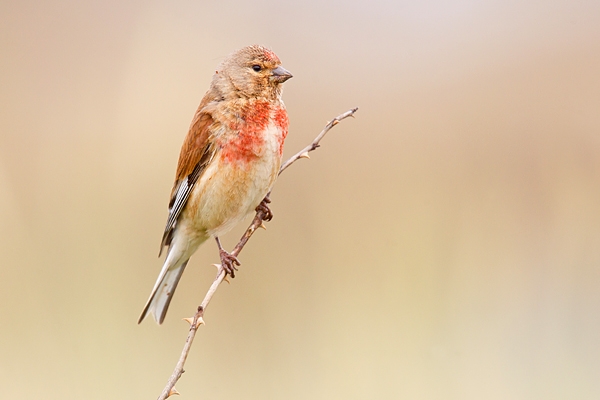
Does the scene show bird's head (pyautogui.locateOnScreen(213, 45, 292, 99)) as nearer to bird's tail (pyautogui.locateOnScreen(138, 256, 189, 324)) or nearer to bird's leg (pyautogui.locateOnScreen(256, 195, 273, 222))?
bird's leg (pyautogui.locateOnScreen(256, 195, 273, 222))

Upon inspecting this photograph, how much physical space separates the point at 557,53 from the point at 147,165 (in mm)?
2951

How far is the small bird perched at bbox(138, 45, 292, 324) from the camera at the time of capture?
301 cm

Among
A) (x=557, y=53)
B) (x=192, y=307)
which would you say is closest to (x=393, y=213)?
(x=192, y=307)

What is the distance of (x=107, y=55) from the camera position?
501 centimetres

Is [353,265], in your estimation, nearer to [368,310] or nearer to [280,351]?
[368,310]

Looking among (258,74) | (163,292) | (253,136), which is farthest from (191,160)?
(163,292)

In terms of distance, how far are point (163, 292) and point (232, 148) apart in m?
0.74

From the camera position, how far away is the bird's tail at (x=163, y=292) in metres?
3.07

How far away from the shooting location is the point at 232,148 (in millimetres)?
3027

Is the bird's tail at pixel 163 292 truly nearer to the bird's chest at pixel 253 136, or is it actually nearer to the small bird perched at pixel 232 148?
the small bird perched at pixel 232 148

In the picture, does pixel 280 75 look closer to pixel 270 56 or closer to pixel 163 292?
pixel 270 56

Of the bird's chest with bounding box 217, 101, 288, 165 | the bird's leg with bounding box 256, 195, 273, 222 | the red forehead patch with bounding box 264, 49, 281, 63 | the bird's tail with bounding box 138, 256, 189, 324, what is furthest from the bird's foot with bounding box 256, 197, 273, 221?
the red forehead patch with bounding box 264, 49, 281, 63

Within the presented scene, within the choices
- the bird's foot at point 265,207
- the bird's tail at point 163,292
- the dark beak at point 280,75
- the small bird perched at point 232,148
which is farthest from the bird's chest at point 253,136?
the bird's tail at point 163,292

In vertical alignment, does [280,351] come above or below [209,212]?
below
